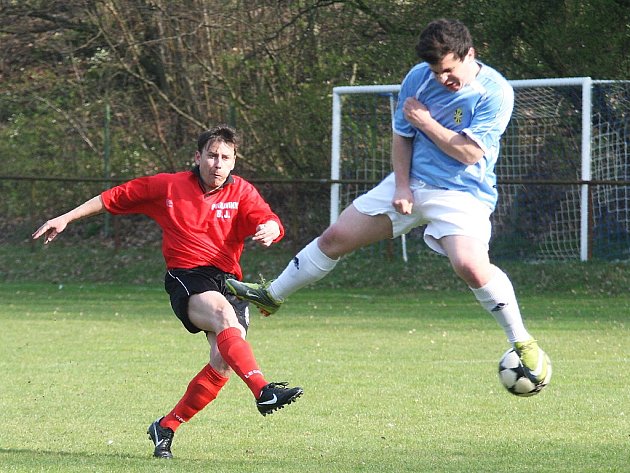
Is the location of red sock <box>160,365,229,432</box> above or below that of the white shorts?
below

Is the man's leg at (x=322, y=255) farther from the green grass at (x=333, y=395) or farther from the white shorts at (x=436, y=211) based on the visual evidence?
the green grass at (x=333, y=395)

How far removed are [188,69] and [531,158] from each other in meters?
7.41

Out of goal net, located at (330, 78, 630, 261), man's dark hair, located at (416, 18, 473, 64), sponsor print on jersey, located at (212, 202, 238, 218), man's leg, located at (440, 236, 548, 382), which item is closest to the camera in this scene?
man's dark hair, located at (416, 18, 473, 64)

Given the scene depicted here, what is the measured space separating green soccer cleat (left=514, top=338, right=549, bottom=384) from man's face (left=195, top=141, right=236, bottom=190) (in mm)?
1755

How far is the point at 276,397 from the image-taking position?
5504 millimetres

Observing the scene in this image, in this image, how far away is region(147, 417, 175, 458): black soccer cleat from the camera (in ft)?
20.0

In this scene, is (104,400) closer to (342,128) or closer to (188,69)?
(342,128)

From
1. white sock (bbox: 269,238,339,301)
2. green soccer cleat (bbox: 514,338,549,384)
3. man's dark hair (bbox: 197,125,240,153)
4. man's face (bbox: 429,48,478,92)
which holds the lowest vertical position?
green soccer cleat (bbox: 514,338,549,384)

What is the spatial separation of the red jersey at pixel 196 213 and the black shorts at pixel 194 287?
42 mm

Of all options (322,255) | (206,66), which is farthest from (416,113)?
(206,66)

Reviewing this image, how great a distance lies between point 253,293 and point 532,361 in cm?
146

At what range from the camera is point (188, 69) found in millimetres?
22516

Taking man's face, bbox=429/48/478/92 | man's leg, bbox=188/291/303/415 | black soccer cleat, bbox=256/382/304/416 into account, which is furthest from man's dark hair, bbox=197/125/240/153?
black soccer cleat, bbox=256/382/304/416

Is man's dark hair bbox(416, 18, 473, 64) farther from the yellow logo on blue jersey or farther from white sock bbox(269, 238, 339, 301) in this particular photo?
white sock bbox(269, 238, 339, 301)
